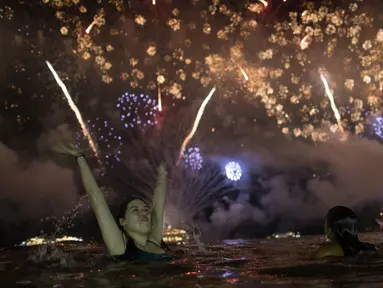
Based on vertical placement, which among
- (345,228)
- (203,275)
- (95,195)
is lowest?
(203,275)

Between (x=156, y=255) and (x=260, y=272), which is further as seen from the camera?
(x=156, y=255)

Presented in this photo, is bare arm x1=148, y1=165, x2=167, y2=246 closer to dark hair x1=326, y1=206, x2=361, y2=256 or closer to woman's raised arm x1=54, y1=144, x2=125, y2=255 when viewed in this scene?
woman's raised arm x1=54, y1=144, x2=125, y2=255

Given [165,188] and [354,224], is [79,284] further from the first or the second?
[354,224]

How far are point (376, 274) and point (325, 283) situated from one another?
128 centimetres

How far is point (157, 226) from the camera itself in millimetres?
10359

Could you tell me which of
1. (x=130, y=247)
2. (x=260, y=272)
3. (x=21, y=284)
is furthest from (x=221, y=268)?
(x=21, y=284)

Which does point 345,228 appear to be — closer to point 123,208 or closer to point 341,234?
point 341,234

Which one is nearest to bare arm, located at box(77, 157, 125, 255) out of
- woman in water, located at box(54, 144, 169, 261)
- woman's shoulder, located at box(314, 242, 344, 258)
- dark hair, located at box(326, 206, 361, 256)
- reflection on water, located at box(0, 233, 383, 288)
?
woman in water, located at box(54, 144, 169, 261)

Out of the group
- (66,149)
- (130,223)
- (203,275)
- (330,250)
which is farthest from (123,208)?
(330,250)

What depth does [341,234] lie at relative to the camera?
8.80m

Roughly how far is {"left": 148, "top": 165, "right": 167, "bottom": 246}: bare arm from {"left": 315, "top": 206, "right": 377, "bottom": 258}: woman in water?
11.3ft

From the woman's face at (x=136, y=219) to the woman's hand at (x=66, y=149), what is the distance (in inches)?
63.2

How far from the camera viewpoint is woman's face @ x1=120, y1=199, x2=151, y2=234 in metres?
9.38

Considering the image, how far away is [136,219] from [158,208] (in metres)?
1.15
